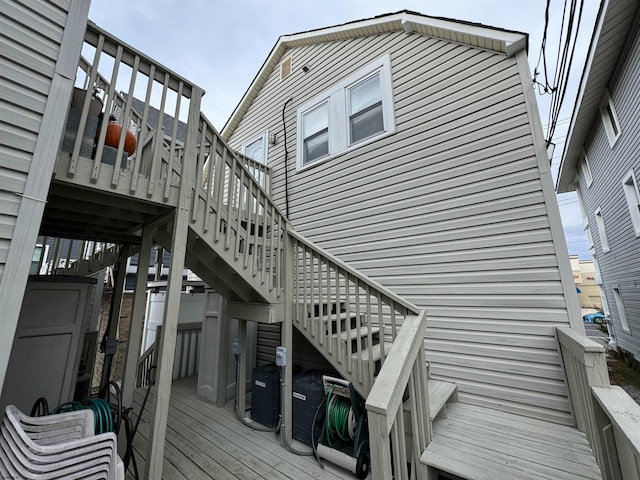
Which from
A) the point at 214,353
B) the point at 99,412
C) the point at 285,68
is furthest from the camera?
the point at 285,68

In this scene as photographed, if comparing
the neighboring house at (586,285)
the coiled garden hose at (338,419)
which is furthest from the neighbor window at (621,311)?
the neighboring house at (586,285)

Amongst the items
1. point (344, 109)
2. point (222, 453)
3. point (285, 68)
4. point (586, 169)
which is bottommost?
point (222, 453)

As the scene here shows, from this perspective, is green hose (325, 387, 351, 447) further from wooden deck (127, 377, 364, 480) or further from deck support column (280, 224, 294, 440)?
deck support column (280, 224, 294, 440)

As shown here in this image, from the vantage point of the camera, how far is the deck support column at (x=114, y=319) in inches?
126

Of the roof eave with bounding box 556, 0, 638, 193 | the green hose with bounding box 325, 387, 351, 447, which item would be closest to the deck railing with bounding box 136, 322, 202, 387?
the green hose with bounding box 325, 387, 351, 447

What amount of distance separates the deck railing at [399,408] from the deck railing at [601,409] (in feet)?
3.33

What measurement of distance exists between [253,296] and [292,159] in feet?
10.3

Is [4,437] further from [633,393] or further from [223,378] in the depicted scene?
[633,393]

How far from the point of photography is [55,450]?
4.40 feet

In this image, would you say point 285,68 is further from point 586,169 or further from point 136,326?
point 586,169

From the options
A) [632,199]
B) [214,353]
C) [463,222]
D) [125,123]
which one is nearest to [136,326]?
[214,353]

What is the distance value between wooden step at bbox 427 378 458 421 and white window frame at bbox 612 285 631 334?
8.55m

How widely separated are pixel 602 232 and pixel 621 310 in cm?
251

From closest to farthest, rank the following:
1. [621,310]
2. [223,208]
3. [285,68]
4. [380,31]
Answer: [223,208] → [380,31] → [285,68] → [621,310]
